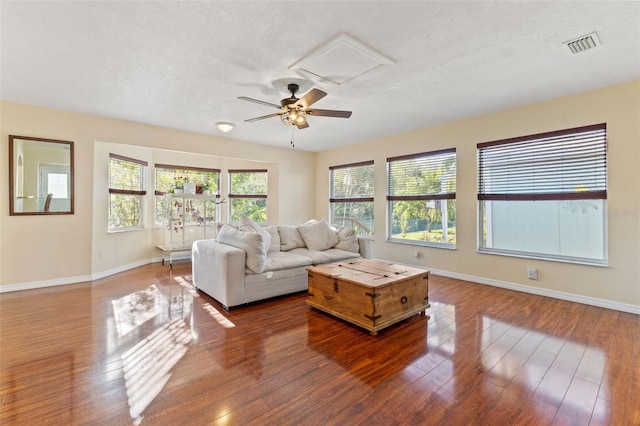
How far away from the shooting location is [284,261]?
355 centimetres

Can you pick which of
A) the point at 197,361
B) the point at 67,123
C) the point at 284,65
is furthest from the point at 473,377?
the point at 67,123

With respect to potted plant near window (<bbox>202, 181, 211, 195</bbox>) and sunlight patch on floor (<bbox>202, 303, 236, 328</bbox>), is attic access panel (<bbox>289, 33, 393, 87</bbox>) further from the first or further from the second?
potted plant near window (<bbox>202, 181, 211, 195</bbox>)

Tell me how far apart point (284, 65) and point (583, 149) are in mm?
3628

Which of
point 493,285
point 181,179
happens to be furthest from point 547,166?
point 181,179

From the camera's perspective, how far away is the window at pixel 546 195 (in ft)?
10.9

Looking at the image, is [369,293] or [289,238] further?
[289,238]

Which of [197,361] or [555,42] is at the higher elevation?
[555,42]

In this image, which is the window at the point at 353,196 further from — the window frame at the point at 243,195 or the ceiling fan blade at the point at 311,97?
the ceiling fan blade at the point at 311,97

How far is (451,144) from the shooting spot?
4516 millimetres

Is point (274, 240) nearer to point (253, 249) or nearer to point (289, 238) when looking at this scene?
point (289, 238)

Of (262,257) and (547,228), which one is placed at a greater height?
(547,228)

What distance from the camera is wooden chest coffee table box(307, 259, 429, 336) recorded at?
8.30 feet

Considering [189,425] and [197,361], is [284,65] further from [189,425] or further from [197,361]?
[189,425]

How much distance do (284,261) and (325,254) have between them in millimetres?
721
